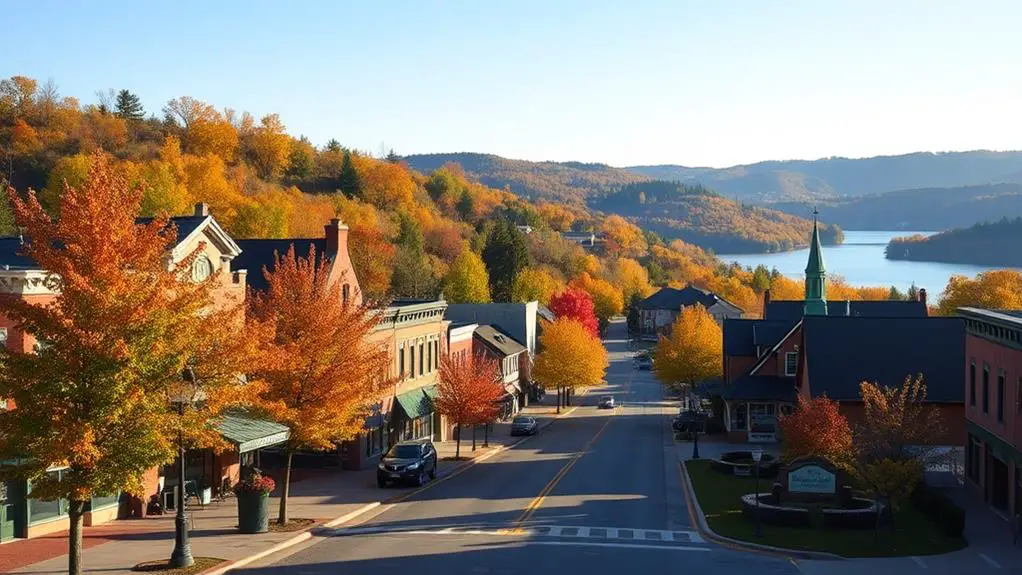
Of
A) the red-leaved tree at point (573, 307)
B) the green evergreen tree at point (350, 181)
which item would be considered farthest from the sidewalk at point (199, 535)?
the green evergreen tree at point (350, 181)

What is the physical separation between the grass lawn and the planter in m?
13.6

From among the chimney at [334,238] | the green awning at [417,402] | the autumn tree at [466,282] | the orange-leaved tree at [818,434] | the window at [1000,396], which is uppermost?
the chimney at [334,238]

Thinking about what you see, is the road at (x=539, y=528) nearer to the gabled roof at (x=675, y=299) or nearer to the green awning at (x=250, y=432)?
the green awning at (x=250, y=432)

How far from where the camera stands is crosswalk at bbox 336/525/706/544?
31.7 metres

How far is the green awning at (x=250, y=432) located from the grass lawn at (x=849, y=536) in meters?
14.1

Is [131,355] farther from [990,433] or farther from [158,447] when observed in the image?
[990,433]

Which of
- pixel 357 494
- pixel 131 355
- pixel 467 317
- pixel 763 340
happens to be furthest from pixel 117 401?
pixel 467 317

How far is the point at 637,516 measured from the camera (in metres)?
36.6

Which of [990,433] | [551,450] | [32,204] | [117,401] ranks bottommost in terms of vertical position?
[551,450]

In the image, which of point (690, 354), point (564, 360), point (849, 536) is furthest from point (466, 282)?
point (849, 536)

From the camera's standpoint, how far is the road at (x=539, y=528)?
88.6 feet

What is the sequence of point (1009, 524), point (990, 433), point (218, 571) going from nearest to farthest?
point (218, 571) < point (1009, 524) < point (990, 433)

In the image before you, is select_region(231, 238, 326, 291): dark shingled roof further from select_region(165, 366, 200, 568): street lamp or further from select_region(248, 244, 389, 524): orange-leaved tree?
select_region(165, 366, 200, 568): street lamp

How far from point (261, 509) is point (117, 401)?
31.3 ft
